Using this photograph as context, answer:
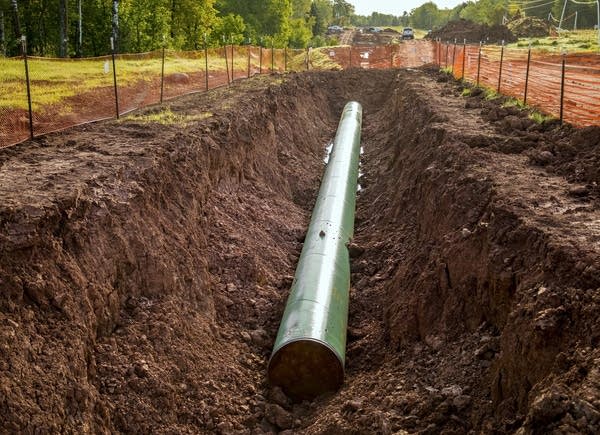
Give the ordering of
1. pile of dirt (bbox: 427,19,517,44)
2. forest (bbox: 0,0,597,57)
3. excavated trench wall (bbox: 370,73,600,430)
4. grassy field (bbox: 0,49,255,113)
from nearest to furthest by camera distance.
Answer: excavated trench wall (bbox: 370,73,600,430)
grassy field (bbox: 0,49,255,113)
forest (bbox: 0,0,597,57)
pile of dirt (bbox: 427,19,517,44)

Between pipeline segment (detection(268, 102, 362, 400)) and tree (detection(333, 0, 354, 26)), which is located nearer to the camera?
pipeline segment (detection(268, 102, 362, 400))

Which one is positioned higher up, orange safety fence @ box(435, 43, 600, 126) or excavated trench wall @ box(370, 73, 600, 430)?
orange safety fence @ box(435, 43, 600, 126)

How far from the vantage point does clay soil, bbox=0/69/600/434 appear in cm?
633

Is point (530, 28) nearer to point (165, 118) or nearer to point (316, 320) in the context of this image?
point (165, 118)

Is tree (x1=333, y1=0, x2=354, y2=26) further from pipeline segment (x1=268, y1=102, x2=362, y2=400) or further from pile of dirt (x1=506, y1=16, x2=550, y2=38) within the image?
pipeline segment (x1=268, y1=102, x2=362, y2=400)

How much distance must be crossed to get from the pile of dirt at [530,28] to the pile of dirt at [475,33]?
7.55 ft

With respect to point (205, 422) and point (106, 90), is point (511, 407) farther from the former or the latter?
point (106, 90)

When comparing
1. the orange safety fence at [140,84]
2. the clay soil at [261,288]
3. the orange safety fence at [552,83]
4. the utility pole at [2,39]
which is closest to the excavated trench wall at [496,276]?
the clay soil at [261,288]

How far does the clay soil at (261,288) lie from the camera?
6.33 meters

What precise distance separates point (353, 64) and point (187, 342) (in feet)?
133

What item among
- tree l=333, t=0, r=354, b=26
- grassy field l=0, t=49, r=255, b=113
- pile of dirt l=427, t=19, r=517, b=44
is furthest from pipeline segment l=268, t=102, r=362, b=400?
tree l=333, t=0, r=354, b=26

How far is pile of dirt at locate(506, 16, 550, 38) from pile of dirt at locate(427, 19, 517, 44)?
230 cm

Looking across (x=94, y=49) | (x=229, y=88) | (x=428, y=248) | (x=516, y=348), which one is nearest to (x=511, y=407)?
(x=516, y=348)

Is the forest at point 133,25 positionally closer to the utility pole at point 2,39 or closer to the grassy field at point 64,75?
the utility pole at point 2,39
